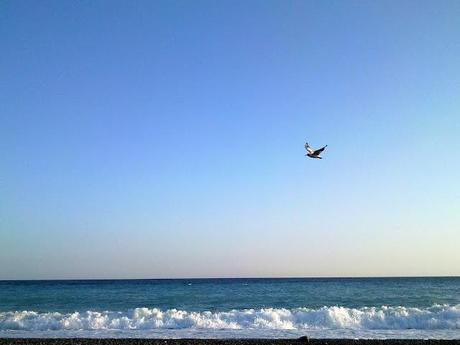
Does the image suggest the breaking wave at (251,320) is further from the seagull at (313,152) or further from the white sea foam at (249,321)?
the seagull at (313,152)

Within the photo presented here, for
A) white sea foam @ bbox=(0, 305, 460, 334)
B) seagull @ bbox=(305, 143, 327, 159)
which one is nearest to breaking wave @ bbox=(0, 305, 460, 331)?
white sea foam @ bbox=(0, 305, 460, 334)

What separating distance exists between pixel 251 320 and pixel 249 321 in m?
0.17

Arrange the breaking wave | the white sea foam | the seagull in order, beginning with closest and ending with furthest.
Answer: the seagull, the white sea foam, the breaking wave

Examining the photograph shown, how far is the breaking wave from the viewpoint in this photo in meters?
23.2

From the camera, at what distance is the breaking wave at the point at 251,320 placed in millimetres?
23203

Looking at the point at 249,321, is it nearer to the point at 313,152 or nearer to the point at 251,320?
the point at 251,320

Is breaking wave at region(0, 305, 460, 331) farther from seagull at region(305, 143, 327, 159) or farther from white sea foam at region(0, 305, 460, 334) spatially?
seagull at region(305, 143, 327, 159)

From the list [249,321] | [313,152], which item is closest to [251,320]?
[249,321]

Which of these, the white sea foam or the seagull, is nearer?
the seagull

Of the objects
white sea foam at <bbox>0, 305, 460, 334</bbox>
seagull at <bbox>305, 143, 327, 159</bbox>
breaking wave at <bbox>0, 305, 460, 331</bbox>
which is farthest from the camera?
breaking wave at <bbox>0, 305, 460, 331</bbox>

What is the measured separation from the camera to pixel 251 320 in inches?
986

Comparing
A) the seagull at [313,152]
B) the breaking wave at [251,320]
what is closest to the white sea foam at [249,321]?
the breaking wave at [251,320]

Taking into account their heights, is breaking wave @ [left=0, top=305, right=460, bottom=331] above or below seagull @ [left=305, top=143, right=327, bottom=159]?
below

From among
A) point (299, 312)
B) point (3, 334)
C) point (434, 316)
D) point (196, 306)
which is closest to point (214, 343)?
point (3, 334)
